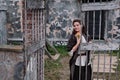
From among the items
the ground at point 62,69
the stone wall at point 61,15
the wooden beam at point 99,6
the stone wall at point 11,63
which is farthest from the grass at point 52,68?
the wooden beam at point 99,6

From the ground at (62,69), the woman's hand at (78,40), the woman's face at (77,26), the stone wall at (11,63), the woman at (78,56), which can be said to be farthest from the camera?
the ground at (62,69)

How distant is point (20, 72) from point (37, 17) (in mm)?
1117

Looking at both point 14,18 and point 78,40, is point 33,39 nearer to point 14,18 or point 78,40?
point 78,40

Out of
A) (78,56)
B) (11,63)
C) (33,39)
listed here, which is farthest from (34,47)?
(78,56)

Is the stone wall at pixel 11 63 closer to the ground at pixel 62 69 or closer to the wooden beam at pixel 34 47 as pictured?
the wooden beam at pixel 34 47

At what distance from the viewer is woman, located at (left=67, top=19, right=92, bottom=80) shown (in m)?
6.74

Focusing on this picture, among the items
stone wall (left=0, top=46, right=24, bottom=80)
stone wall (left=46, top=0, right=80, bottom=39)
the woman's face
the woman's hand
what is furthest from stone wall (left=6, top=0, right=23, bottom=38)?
stone wall (left=0, top=46, right=24, bottom=80)

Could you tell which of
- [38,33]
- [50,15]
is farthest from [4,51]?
[50,15]

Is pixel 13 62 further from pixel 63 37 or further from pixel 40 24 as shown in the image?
pixel 63 37

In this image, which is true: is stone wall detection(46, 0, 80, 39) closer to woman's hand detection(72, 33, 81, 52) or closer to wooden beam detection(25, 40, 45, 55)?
woman's hand detection(72, 33, 81, 52)

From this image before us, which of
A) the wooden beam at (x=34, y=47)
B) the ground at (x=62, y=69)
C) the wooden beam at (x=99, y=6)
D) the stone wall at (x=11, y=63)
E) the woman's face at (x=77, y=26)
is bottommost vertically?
the ground at (x=62, y=69)

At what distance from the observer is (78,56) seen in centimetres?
694

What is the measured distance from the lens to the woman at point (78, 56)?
22.1ft

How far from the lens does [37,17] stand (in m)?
6.61
